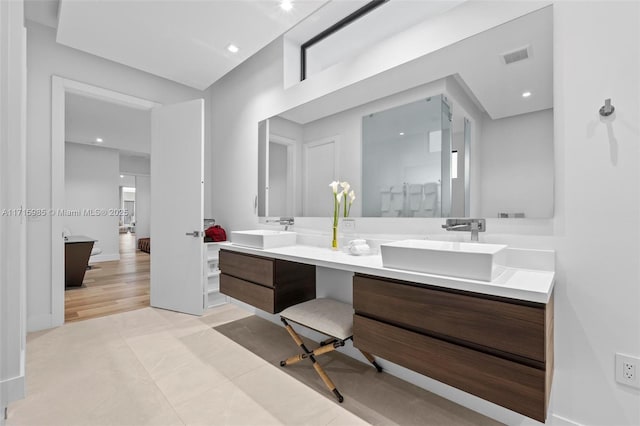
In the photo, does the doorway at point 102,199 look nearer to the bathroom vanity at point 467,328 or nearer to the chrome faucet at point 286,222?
the chrome faucet at point 286,222

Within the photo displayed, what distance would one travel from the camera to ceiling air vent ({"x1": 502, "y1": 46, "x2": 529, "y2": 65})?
4.80ft

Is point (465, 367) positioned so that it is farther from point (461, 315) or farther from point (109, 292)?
point (109, 292)

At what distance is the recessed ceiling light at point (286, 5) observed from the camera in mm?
2123

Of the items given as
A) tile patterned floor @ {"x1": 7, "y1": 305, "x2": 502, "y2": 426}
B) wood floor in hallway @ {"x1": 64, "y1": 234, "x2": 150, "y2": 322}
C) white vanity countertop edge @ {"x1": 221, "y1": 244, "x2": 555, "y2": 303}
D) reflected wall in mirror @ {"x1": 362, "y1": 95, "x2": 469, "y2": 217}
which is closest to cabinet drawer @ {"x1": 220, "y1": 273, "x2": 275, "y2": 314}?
tile patterned floor @ {"x1": 7, "y1": 305, "x2": 502, "y2": 426}

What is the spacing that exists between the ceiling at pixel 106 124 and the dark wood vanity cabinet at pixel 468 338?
13.2ft

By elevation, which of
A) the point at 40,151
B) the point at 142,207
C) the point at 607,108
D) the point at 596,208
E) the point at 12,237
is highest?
the point at 40,151

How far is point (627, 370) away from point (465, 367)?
70 cm

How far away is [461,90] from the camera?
1.68 metres

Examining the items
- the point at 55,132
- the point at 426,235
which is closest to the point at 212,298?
the point at 55,132

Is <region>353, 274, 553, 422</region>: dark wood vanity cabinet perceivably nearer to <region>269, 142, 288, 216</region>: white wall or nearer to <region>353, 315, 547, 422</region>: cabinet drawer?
<region>353, 315, 547, 422</region>: cabinet drawer

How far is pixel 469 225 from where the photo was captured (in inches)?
62.9

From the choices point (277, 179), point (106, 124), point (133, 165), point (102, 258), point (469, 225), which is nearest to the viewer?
point (469, 225)

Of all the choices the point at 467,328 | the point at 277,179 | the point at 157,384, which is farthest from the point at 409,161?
the point at 157,384

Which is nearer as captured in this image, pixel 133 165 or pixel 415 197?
pixel 415 197
